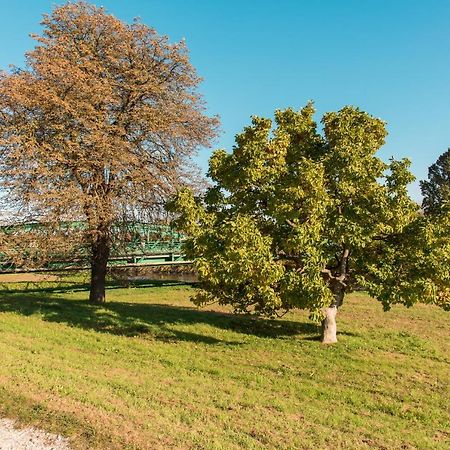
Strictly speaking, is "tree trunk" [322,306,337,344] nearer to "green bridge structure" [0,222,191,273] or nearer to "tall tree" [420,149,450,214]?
"green bridge structure" [0,222,191,273]

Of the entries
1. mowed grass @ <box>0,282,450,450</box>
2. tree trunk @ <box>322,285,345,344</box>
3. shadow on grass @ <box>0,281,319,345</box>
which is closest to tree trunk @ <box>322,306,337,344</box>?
tree trunk @ <box>322,285,345,344</box>

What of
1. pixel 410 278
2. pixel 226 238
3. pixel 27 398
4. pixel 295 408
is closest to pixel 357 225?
pixel 410 278

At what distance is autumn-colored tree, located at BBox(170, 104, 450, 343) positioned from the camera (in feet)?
48.6

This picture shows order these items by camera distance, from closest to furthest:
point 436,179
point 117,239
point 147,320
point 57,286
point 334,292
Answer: point 334,292, point 147,320, point 117,239, point 57,286, point 436,179

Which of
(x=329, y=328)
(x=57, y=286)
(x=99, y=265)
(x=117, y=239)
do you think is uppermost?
(x=117, y=239)

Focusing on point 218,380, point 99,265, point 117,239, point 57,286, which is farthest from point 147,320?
point 57,286

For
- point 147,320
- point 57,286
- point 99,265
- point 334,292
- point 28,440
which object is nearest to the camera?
point 28,440

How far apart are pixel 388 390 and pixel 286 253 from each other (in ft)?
20.7

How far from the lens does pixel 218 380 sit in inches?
498

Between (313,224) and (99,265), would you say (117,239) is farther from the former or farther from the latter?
(313,224)

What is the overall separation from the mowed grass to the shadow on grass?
9 centimetres

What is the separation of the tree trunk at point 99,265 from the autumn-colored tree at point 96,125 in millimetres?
61

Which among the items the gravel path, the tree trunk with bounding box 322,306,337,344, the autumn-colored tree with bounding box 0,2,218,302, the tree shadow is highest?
the autumn-colored tree with bounding box 0,2,218,302

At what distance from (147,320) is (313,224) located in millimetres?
9998
